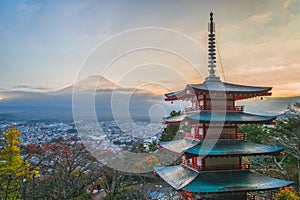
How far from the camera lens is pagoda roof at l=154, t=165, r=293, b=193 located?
412 inches

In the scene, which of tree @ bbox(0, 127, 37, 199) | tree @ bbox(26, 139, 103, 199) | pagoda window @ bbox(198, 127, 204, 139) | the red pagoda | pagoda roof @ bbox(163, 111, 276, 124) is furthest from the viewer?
tree @ bbox(26, 139, 103, 199)

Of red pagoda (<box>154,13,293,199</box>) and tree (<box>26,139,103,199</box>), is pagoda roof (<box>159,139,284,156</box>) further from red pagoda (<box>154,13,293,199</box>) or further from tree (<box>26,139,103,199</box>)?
tree (<box>26,139,103,199</box>)

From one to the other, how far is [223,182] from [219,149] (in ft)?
4.64

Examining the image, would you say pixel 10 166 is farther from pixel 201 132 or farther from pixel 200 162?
pixel 201 132

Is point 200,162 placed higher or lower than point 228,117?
lower

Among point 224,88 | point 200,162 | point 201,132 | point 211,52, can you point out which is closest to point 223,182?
point 200,162

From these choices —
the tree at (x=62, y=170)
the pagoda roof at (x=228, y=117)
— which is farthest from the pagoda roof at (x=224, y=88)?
the tree at (x=62, y=170)

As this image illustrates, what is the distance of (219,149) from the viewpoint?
1124 cm

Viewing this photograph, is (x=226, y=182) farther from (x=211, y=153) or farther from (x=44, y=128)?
(x=44, y=128)

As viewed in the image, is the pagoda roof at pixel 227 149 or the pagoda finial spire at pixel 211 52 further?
the pagoda finial spire at pixel 211 52

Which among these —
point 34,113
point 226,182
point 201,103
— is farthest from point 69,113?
point 226,182

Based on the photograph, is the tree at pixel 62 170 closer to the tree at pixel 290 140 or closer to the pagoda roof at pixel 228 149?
the pagoda roof at pixel 228 149

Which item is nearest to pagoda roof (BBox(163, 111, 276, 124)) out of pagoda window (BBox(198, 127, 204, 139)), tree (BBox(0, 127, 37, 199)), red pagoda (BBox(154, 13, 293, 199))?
red pagoda (BBox(154, 13, 293, 199))

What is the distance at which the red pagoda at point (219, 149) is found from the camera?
425 inches
